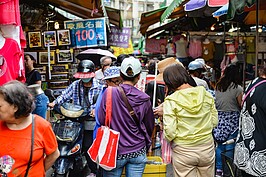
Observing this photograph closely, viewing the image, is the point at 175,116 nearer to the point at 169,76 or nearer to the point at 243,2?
the point at 169,76

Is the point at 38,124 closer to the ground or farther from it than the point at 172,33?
closer to the ground

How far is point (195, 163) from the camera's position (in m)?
4.11

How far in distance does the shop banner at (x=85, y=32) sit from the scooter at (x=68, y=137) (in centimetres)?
450

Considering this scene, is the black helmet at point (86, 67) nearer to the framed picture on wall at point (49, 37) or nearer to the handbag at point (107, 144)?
the handbag at point (107, 144)

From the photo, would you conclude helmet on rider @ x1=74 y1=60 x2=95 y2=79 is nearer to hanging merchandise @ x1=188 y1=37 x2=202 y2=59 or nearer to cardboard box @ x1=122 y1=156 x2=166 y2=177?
cardboard box @ x1=122 y1=156 x2=166 y2=177

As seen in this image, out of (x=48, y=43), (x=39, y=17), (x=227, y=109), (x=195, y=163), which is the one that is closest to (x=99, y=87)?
(x=227, y=109)

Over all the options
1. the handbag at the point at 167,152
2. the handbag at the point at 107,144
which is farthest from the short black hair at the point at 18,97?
the handbag at the point at 167,152

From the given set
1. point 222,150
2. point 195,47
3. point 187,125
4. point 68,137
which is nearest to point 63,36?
point 68,137

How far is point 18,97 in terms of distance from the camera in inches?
114

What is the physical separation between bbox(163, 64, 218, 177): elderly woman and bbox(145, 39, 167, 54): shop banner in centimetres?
1279

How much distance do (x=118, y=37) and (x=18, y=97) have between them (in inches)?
466

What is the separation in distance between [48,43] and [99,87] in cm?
382

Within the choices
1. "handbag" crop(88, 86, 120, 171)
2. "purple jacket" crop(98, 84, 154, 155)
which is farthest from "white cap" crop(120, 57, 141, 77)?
"handbag" crop(88, 86, 120, 171)

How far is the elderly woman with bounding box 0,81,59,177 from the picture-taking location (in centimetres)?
288
